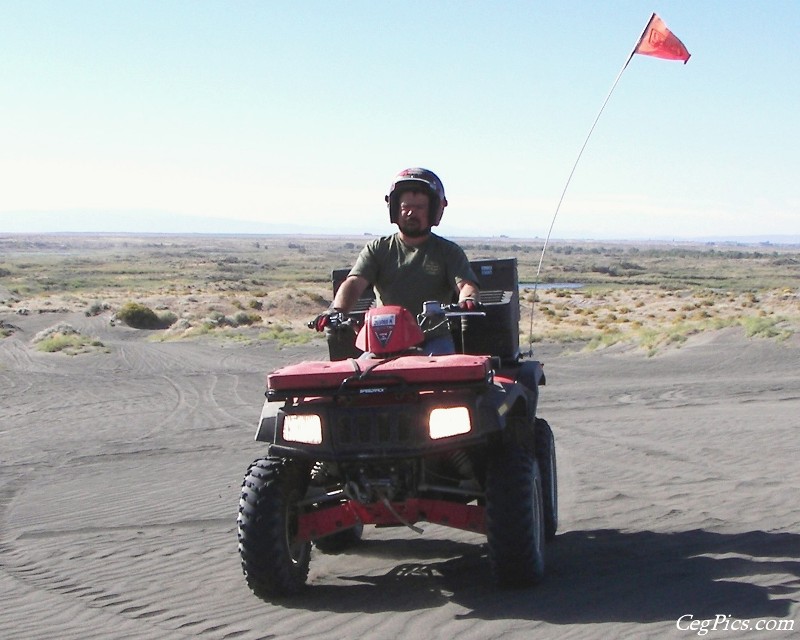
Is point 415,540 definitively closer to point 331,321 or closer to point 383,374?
point 331,321

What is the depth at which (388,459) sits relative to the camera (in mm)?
5324

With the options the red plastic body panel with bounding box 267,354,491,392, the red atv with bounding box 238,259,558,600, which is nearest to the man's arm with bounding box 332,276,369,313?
the red atv with bounding box 238,259,558,600

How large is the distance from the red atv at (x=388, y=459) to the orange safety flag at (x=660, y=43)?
5.37 m

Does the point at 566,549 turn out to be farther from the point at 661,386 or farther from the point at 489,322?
the point at 661,386

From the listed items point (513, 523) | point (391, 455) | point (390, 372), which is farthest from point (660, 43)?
point (391, 455)

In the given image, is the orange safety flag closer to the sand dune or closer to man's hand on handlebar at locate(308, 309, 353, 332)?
the sand dune

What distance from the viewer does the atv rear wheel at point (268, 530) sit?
A: 5562mm

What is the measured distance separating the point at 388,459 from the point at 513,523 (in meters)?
0.73

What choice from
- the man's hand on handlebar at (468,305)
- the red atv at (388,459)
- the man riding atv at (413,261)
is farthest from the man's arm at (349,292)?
the man's hand on handlebar at (468,305)

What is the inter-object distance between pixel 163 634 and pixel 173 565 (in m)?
1.55

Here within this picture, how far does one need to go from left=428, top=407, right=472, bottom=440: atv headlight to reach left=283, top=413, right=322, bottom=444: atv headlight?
0.60 meters

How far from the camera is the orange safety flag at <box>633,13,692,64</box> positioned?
1028 centimetres

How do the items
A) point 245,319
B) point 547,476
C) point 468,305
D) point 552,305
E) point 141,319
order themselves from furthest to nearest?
1. point 552,305
2. point 141,319
3. point 245,319
4. point 547,476
5. point 468,305

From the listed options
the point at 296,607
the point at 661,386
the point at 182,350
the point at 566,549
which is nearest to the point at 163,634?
the point at 296,607
